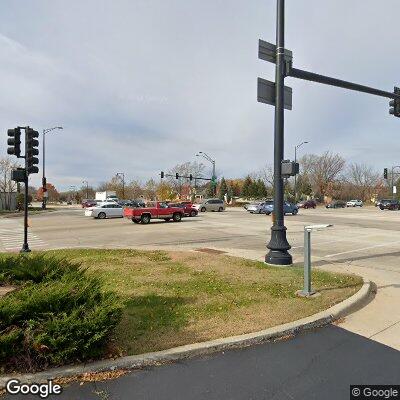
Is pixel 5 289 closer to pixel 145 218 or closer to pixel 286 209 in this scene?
pixel 145 218

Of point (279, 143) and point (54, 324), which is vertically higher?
point (279, 143)

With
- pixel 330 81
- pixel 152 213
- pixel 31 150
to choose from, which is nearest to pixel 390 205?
pixel 152 213

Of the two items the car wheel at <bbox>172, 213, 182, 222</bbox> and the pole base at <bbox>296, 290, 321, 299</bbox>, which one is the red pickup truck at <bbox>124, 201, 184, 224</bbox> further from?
the pole base at <bbox>296, 290, 321, 299</bbox>

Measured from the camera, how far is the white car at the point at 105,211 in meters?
34.7

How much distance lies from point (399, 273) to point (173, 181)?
9697cm

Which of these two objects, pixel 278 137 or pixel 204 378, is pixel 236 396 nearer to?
pixel 204 378

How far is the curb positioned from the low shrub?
0.13m

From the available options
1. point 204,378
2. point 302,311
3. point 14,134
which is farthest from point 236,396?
point 14,134

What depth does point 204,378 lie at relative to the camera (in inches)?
146

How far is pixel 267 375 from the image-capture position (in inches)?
149

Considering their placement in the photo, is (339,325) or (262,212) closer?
(339,325)

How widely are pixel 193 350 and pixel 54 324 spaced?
63.2 inches

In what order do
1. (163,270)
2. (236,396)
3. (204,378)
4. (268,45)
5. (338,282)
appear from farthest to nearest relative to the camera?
1. (268,45)
2. (163,270)
3. (338,282)
4. (204,378)
5. (236,396)

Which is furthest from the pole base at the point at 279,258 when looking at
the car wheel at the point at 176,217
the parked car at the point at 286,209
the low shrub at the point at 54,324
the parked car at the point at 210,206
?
the parked car at the point at 210,206
